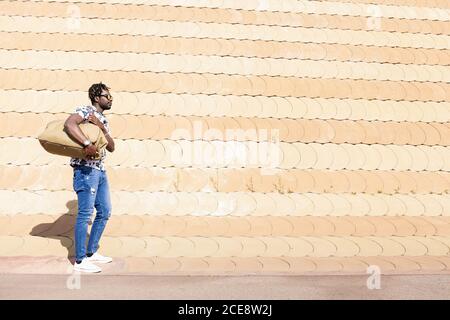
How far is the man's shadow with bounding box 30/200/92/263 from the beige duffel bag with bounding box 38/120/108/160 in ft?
4.32

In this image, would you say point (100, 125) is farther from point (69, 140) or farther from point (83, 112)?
point (69, 140)

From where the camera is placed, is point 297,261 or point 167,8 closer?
point 297,261

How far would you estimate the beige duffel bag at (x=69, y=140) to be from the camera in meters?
4.80

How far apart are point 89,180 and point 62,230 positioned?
60.1 inches

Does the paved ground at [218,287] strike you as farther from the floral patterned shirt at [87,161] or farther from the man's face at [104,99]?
the man's face at [104,99]

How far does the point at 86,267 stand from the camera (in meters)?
4.90

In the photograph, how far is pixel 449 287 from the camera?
4680 mm

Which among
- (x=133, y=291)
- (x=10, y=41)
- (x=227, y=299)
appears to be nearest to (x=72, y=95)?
(x=10, y=41)

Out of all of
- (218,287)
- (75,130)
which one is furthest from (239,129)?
(218,287)

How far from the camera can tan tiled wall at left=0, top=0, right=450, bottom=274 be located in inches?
239

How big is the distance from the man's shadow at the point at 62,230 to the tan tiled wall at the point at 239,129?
3cm

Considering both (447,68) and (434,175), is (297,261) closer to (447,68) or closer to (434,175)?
(434,175)

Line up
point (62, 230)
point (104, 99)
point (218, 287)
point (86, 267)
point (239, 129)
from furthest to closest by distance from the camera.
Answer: point (239, 129) → point (62, 230) → point (104, 99) → point (86, 267) → point (218, 287)

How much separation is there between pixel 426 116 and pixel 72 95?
533 centimetres
